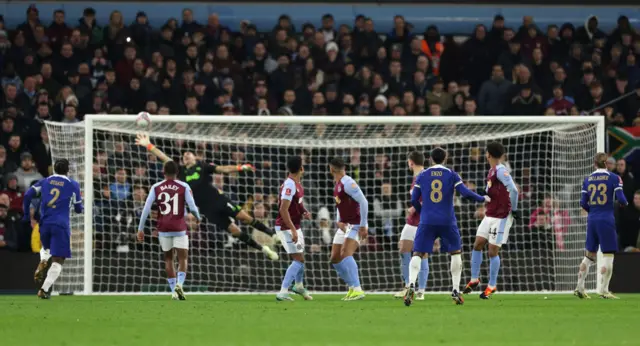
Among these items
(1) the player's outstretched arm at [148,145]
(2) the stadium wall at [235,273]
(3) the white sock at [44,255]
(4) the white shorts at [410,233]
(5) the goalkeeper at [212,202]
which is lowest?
(2) the stadium wall at [235,273]

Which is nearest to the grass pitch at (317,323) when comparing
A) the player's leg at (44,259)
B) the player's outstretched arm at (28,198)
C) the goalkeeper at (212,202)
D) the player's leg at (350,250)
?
the player's leg at (350,250)

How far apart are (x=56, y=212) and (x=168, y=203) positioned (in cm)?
165

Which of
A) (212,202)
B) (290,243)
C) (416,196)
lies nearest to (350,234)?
(290,243)

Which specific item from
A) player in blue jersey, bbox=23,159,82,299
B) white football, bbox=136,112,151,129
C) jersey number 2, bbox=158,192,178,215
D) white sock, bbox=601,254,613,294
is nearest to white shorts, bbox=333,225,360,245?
jersey number 2, bbox=158,192,178,215

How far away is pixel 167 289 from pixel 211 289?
2.37 feet

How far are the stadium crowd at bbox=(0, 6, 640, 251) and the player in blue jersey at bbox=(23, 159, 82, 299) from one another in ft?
7.86

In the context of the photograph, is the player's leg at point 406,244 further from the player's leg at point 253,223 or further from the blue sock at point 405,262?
the player's leg at point 253,223

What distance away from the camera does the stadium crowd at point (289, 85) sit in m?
19.7

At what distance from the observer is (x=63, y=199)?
54.2 feet

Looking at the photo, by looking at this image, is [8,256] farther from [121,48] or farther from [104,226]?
[121,48]

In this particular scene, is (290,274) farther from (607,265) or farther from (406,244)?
(607,265)

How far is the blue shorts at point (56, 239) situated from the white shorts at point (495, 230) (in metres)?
5.61

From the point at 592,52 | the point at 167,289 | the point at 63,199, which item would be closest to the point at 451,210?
the point at 63,199

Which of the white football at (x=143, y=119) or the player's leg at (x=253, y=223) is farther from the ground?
the white football at (x=143, y=119)
